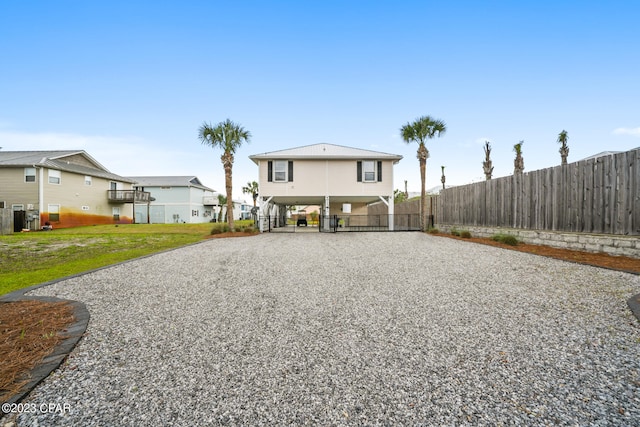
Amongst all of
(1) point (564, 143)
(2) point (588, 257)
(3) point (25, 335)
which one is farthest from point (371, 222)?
(3) point (25, 335)

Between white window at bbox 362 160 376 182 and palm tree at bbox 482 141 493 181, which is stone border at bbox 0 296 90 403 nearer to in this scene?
white window at bbox 362 160 376 182

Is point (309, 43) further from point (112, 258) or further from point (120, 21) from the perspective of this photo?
point (112, 258)

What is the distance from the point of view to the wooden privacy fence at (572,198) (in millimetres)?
6973

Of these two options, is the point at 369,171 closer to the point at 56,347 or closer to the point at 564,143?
the point at 56,347

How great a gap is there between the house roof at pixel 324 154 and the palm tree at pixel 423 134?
5.02ft

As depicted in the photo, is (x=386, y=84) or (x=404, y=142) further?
(x=404, y=142)

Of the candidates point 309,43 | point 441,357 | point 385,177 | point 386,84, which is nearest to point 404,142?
point 385,177

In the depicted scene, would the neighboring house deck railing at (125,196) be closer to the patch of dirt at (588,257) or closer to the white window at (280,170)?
the white window at (280,170)

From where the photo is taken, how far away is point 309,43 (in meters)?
15.5

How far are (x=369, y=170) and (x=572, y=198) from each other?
1252 cm

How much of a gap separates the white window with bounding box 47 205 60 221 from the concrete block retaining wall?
32.2m

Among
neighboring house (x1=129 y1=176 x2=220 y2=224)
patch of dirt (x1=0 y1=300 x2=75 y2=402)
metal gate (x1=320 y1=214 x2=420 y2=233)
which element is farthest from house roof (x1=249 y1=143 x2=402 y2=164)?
neighboring house (x1=129 y1=176 x2=220 y2=224)

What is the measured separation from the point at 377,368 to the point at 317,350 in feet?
2.13

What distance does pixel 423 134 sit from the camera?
18.3 metres
